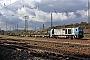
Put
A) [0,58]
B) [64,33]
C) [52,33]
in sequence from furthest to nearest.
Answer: [52,33]
[64,33]
[0,58]

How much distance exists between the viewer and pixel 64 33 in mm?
58438

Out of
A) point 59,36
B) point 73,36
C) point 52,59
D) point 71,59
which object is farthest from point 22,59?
point 59,36

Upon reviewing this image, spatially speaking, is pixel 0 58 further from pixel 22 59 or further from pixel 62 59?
pixel 62 59

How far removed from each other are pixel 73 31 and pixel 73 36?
1.79 m

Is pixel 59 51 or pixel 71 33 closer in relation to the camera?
pixel 59 51

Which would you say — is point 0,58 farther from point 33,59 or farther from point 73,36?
point 73,36

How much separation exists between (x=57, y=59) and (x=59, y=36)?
46.2 metres

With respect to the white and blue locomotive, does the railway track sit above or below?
below

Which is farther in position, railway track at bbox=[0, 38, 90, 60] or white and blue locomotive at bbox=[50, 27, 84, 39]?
white and blue locomotive at bbox=[50, 27, 84, 39]

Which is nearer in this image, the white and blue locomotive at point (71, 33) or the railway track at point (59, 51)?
the railway track at point (59, 51)

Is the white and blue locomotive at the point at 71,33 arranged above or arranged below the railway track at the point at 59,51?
above

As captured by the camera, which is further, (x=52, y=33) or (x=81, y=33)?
(x=52, y=33)

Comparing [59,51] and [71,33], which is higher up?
[71,33]

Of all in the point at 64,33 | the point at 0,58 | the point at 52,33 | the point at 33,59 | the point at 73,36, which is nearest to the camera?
the point at 33,59
